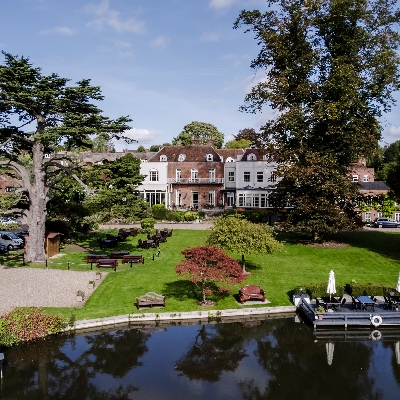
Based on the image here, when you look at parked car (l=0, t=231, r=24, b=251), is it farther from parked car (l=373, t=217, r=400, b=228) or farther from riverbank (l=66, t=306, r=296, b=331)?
parked car (l=373, t=217, r=400, b=228)

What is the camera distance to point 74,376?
1371cm

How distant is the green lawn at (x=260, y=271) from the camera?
20469 mm

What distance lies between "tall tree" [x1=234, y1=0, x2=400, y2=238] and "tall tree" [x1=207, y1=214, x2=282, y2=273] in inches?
356

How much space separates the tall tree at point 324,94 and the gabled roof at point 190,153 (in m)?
23.5

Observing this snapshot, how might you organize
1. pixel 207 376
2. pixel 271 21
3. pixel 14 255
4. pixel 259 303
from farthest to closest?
1. pixel 271 21
2. pixel 14 255
3. pixel 259 303
4. pixel 207 376

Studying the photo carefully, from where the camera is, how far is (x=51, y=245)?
3020 centimetres

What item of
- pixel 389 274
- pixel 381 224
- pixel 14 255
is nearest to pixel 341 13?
pixel 389 274

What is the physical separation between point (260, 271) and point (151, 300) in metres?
8.89

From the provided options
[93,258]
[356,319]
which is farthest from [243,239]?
[93,258]

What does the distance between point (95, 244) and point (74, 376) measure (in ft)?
72.6

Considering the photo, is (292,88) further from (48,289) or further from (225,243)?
(48,289)

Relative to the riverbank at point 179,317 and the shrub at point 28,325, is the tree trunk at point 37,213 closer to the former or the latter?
the shrub at point 28,325

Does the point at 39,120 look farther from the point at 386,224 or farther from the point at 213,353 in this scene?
the point at 386,224

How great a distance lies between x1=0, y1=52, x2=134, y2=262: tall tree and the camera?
25.4 m
